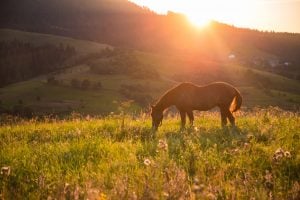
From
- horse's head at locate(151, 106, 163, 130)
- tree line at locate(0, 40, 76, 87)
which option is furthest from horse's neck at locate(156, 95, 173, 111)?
tree line at locate(0, 40, 76, 87)

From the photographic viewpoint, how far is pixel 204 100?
14148 mm

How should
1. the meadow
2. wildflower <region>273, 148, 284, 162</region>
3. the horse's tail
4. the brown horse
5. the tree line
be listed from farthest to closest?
the tree line, the horse's tail, the brown horse, wildflower <region>273, 148, 284, 162</region>, the meadow

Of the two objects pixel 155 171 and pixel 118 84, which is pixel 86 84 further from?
pixel 155 171

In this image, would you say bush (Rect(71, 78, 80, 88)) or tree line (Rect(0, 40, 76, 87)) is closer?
bush (Rect(71, 78, 80, 88))

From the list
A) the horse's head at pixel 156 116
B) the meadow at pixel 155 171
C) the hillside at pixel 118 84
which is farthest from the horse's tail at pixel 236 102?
the hillside at pixel 118 84

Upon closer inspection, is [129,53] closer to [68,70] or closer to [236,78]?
[68,70]

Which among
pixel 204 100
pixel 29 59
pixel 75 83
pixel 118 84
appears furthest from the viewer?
pixel 29 59

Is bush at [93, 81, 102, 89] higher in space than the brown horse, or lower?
lower

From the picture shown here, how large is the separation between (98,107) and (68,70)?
5715cm

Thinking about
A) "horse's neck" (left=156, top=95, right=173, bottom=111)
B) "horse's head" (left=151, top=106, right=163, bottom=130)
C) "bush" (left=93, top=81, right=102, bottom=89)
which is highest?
"horse's neck" (left=156, top=95, right=173, bottom=111)

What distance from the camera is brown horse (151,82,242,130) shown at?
45.1 ft

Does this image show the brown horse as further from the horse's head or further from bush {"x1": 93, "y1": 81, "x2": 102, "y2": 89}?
bush {"x1": 93, "y1": 81, "x2": 102, "y2": 89}

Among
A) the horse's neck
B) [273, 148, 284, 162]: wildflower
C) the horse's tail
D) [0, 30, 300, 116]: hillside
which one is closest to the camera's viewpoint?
[273, 148, 284, 162]: wildflower

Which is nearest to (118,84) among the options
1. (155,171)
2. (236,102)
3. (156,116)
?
(156,116)
